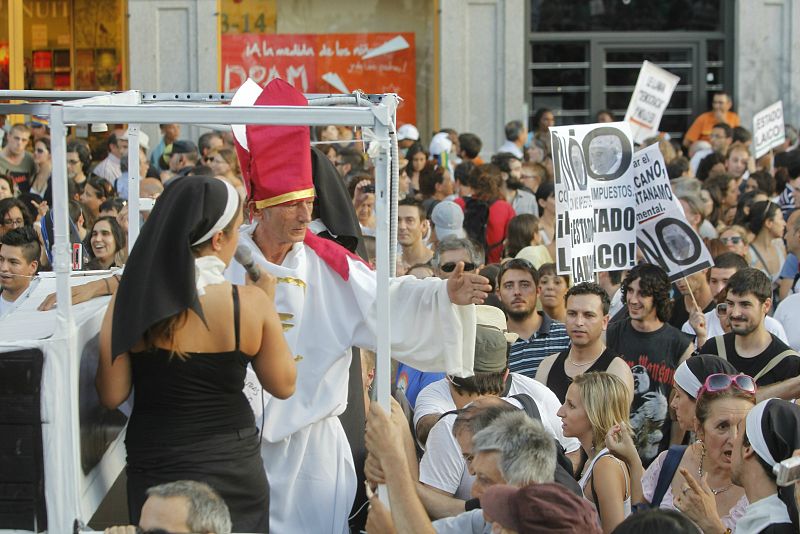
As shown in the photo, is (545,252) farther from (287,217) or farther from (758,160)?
(758,160)

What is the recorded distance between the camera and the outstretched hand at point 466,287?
428cm

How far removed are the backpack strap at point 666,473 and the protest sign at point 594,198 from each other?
117 inches

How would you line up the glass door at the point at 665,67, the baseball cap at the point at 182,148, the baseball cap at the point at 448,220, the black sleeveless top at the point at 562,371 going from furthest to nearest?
the glass door at the point at 665,67 < the baseball cap at the point at 182,148 < the baseball cap at the point at 448,220 < the black sleeveless top at the point at 562,371

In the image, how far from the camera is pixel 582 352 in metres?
6.53

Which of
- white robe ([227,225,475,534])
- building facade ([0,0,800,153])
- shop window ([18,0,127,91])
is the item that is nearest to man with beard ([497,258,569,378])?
white robe ([227,225,475,534])

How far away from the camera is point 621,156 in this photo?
842cm

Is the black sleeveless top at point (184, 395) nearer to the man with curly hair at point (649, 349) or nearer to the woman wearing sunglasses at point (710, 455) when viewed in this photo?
the woman wearing sunglasses at point (710, 455)

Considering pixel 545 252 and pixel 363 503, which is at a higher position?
pixel 545 252

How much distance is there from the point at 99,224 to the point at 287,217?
3.84 meters

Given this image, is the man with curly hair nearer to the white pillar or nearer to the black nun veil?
the black nun veil

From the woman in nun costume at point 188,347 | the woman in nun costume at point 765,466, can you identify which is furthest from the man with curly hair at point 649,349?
the woman in nun costume at point 188,347

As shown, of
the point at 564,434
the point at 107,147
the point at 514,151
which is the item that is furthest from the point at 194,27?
the point at 564,434

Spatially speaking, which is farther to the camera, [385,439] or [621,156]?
[621,156]

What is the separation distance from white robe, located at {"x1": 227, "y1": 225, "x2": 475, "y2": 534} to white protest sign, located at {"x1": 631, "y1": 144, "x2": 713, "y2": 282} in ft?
11.7
